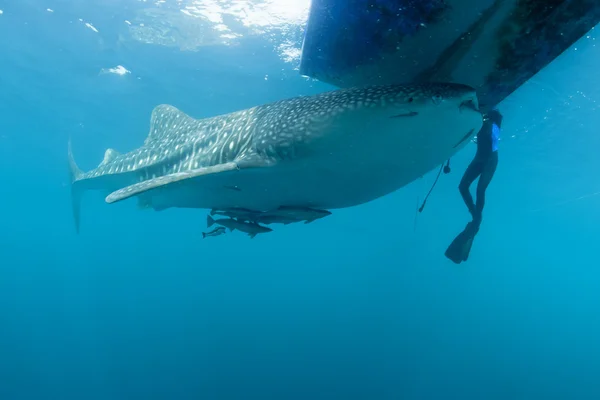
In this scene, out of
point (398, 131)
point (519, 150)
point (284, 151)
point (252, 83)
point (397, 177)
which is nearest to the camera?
point (398, 131)

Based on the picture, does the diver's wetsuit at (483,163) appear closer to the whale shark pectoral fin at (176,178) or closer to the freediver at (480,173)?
the freediver at (480,173)

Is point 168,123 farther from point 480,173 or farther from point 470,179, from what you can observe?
point 480,173

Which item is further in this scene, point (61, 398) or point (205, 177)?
point (61, 398)

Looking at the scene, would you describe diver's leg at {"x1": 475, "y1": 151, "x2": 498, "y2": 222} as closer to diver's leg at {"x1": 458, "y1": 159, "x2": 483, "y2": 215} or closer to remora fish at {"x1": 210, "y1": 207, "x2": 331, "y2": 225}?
diver's leg at {"x1": 458, "y1": 159, "x2": 483, "y2": 215}

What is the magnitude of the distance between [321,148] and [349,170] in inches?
18.3

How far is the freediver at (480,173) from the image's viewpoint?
5.62 m

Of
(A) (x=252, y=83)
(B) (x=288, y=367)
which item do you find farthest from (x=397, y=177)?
(B) (x=288, y=367)

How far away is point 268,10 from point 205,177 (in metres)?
8.99

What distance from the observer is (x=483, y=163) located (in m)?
6.26

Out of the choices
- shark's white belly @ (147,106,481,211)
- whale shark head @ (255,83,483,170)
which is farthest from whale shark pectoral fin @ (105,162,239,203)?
whale shark head @ (255,83,483,170)

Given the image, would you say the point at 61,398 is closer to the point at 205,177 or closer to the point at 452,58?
the point at 205,177

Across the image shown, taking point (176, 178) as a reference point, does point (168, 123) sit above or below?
above

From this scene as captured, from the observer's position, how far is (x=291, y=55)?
44.8ft

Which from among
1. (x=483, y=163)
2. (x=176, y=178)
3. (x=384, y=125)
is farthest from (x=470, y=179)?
(x=176, y=178)
